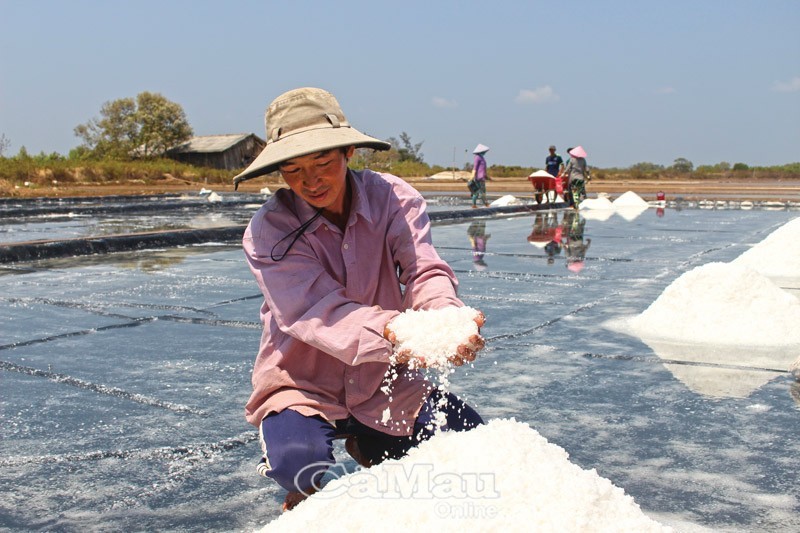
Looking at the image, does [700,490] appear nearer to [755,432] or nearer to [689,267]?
[755,432]

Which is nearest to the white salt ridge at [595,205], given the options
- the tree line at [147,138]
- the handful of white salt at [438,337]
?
the handful of white salt at [438,337]

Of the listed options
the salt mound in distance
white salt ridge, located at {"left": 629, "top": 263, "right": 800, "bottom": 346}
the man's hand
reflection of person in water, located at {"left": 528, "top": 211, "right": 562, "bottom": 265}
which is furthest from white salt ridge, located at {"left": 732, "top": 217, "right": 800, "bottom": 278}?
the salt mound in distance

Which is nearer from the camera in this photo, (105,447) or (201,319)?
(105,447)

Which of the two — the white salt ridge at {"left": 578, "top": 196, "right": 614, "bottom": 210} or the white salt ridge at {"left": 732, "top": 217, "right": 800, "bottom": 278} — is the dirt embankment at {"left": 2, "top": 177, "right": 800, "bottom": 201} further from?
the white salt ridge at {"left": 732, "top": 217, "right": 800, "bottom": 278}

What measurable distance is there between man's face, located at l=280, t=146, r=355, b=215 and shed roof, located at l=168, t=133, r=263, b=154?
46447mm

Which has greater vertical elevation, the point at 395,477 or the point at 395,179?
the point at 395,179

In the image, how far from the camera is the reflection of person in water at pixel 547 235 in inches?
319

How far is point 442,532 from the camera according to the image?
1.51 m

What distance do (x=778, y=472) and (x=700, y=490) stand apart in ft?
0.91

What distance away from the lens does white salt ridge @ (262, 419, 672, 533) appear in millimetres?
1503

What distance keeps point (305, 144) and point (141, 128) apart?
51.9 m

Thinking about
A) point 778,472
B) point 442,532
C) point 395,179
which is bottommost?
point 778,472

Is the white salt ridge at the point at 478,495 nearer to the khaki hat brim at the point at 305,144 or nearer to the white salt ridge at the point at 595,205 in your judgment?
the khaki hat brim at the point at 305,144

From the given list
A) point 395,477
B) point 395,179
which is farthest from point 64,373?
point 395,477
